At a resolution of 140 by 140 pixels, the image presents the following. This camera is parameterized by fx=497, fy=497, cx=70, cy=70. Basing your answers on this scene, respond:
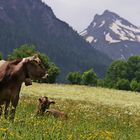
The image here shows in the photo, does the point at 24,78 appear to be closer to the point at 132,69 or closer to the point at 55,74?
the point at 55,74

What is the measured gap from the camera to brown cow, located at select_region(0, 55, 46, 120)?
38.6 ft

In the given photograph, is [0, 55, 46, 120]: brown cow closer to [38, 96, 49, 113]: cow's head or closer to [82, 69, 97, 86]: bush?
[38, 96, 49, 113]: cow's head

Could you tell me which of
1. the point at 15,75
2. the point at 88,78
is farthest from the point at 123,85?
the point at 15,75

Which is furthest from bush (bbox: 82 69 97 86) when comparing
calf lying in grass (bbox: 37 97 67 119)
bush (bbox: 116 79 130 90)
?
calf lying in grass (bbox: 37 97 67 119)

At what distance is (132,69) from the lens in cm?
17850

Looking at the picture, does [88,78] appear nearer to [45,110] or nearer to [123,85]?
[123,85]

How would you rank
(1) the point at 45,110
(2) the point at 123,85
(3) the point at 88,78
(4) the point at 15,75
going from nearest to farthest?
1. (4) the point at 15,75
2. (1) the point at 45,110
3. (3) the point at 88,78
4. (2) the point at 123,85

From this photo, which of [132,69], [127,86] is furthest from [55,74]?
[132,69]

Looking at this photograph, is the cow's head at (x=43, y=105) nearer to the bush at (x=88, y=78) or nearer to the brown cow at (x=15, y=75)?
the brown cow at (x=15, y=75)

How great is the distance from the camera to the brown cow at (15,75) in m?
11.8

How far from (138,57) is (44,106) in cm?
16504

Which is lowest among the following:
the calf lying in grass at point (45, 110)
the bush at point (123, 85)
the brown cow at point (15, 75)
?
the calf lying in grass at point (45, 110)

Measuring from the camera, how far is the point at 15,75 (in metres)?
12.0

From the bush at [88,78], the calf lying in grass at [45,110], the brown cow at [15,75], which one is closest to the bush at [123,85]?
the bush at [88,78]
